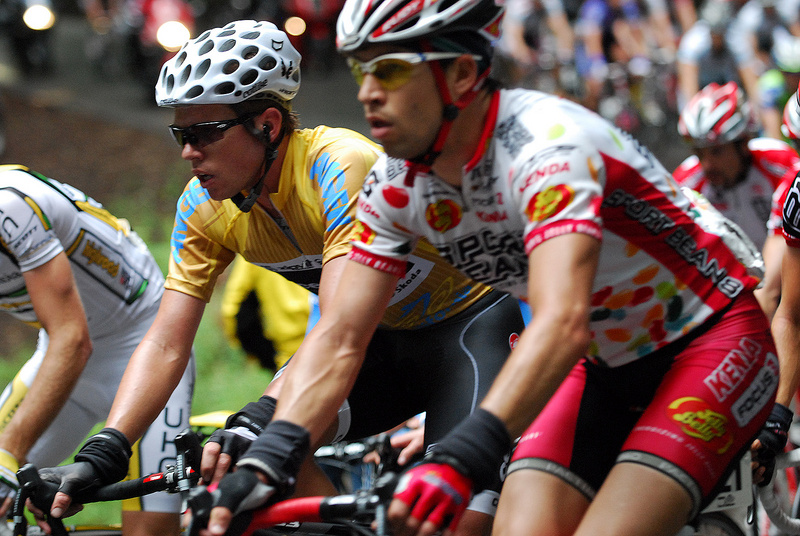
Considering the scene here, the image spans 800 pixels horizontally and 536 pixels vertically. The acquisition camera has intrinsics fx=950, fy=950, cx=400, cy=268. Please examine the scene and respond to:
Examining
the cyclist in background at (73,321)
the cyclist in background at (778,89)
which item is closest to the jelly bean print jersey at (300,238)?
the cyclist in background at (73,321)

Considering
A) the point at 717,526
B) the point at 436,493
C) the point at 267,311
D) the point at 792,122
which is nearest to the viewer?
the point at 436,493

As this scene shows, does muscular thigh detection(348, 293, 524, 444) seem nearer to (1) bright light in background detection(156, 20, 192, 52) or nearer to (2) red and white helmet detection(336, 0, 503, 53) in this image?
(2) red and white helmet detection(336, 0, 503, 53)

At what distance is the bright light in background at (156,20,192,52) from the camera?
18391 millimetres

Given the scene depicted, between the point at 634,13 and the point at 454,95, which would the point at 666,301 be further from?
the point at 634,13

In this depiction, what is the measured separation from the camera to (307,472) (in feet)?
12.0

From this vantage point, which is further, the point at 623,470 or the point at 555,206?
the point at 623,470

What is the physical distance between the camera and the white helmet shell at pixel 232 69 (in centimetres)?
365

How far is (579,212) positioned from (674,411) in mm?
767

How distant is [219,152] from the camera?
367cm

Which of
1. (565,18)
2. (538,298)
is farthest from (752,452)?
(565,18)

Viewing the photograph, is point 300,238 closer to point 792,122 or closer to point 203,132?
point 203,132

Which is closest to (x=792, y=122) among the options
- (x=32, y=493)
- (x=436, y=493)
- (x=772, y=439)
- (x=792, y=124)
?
(x=792, y=124)

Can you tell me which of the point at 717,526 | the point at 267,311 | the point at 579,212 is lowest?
the point at 267,311

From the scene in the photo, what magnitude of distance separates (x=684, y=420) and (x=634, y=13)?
14890 millimetres
